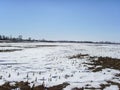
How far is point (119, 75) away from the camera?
14930 millimetres

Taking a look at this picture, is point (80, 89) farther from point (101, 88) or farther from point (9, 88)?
point (9, 88)

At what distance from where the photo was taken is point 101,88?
10.9 m

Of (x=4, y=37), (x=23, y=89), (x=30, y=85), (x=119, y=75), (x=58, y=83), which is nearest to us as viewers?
Result: (x=23, y=89)

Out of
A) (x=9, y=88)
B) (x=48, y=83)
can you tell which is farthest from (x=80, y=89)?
(x=9, y=88)

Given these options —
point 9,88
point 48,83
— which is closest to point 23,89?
point 9,88

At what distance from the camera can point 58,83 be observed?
11641 mm

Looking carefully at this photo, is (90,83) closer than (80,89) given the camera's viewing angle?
No

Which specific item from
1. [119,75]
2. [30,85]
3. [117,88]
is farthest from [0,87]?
[119,75]

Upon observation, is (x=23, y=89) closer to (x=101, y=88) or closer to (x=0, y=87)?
(x=0, y=87)

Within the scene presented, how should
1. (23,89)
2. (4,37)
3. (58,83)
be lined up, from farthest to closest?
(4,37), (58,83), (23,89)

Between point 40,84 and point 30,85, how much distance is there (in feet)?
1.56

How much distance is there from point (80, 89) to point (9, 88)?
9.70ft

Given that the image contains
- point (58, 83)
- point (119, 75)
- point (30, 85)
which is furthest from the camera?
point (119, 75)

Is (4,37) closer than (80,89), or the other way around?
(80,89)
